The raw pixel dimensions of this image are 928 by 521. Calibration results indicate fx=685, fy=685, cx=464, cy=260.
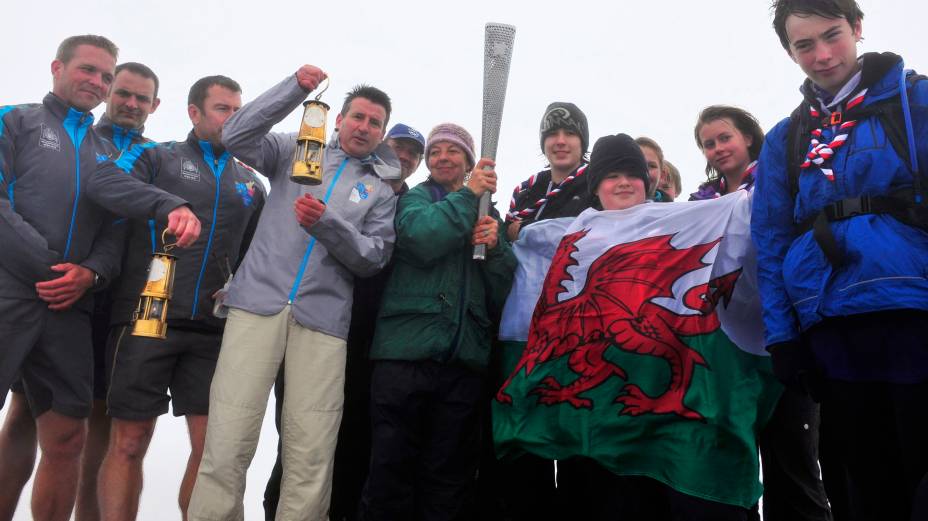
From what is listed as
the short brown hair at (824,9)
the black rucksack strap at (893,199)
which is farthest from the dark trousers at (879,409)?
the short brown hair at (824,9)

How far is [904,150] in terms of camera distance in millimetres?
2484

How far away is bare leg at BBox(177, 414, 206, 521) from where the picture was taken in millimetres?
4154

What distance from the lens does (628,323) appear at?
3.27 m

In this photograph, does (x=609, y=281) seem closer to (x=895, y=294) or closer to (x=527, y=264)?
(x=527, y=264)

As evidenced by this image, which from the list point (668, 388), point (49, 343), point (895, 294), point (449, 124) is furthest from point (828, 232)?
point (49, 343)

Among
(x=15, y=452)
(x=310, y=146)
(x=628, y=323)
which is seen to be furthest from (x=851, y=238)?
(x=15, y=452)

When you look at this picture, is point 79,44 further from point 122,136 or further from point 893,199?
point 893,199

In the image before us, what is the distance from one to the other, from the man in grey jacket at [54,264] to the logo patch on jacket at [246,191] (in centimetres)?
77

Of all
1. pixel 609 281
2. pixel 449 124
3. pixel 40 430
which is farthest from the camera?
pixel 449 124

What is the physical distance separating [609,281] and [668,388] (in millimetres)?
629

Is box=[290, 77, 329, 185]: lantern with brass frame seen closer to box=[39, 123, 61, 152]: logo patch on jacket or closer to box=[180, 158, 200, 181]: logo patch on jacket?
box=[180, 158, 200, 181]: logo patch on jacket

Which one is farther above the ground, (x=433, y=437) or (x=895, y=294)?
(x=895, y=294)

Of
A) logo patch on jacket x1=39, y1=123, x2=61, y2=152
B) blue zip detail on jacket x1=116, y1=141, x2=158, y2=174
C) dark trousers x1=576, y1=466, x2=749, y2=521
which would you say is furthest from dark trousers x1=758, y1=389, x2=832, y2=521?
logo patch on jacket x1=39, y1=123, x2=61, y2=152

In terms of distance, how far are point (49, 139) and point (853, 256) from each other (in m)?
4.24
